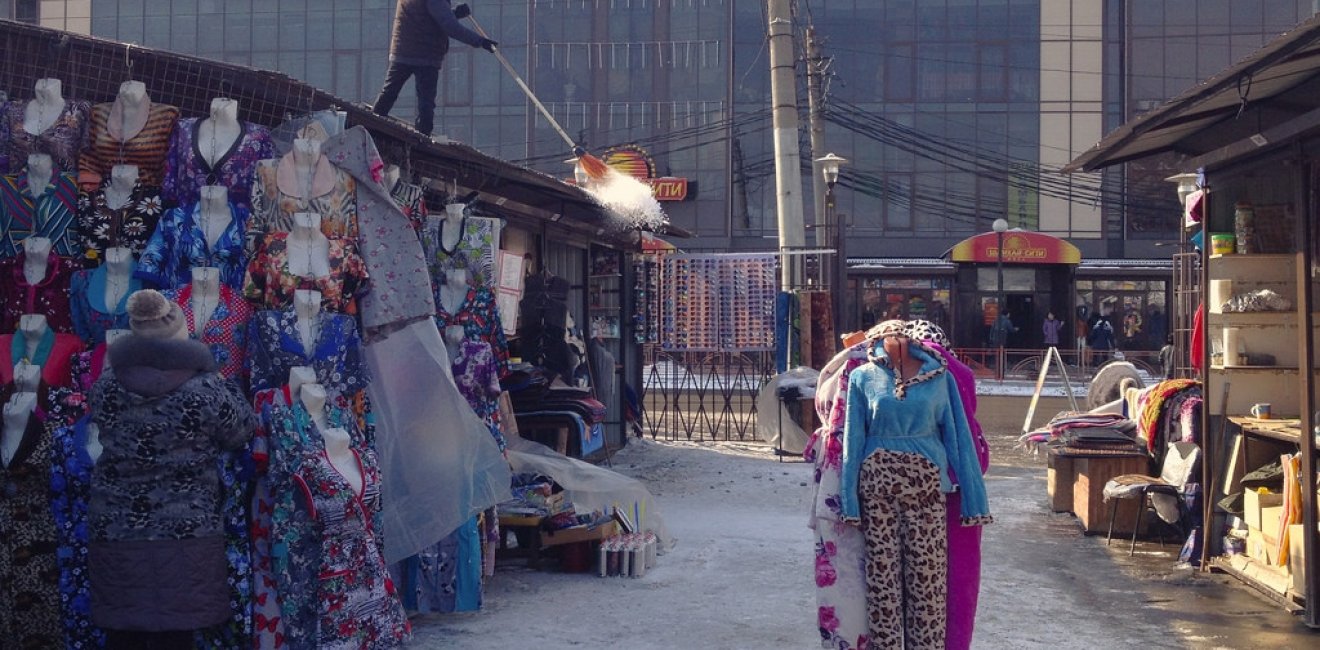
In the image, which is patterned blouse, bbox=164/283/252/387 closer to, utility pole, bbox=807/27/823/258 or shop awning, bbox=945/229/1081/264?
utility pole, bbox=807/27/823/258

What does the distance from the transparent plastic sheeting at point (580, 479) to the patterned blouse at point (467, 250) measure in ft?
3.71

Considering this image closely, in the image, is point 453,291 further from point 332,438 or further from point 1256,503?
point 1256,503

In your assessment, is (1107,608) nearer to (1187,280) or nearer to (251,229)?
(251,229)

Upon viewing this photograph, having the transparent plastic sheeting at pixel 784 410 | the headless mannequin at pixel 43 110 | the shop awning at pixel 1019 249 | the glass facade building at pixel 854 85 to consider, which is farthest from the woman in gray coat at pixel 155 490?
the glass facade building at pixel 854 85

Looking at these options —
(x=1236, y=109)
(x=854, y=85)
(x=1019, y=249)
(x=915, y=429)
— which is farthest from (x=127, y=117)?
(x=854, y=85)

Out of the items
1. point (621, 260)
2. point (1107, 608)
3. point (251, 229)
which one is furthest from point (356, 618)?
point (621, 260)

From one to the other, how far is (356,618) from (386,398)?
127 cm

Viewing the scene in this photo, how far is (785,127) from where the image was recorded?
1519 cm

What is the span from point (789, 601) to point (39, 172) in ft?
14.9

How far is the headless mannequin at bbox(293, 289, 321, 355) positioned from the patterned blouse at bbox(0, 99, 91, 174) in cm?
127

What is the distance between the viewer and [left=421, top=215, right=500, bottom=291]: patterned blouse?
7.34 metres

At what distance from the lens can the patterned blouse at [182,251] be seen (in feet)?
18.1

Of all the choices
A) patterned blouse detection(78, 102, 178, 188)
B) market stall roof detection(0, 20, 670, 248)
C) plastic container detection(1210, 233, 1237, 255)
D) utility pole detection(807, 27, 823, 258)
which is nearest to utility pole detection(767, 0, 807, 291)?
utility pole detection(807, 27, 823, 258)

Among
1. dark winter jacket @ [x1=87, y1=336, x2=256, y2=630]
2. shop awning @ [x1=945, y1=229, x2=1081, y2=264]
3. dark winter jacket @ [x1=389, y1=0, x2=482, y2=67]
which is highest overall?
shop awning @ [x1=945, y1=229, x2=1081, y2=264]
